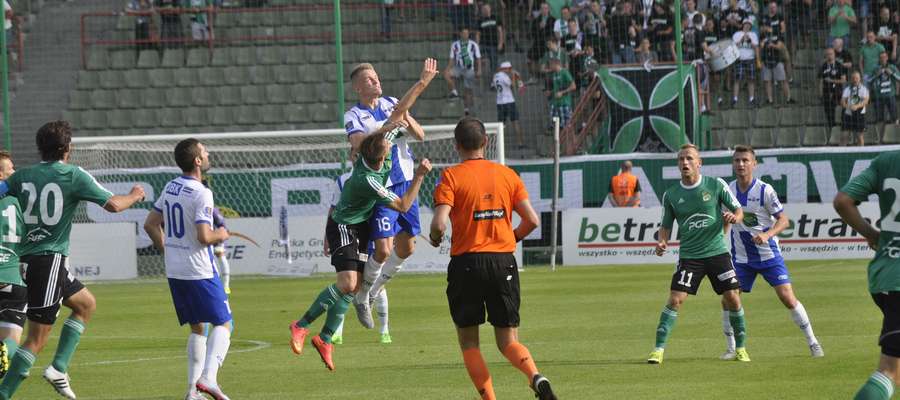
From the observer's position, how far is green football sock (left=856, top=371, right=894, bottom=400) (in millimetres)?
6676

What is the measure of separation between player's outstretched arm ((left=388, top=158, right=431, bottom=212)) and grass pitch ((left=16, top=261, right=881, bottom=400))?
1.51 metres

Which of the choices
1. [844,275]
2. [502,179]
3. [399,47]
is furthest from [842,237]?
[502,179]

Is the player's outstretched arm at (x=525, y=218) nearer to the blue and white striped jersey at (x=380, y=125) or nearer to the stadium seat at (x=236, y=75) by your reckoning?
the blue and white striped jersey at (x=380, y=125)

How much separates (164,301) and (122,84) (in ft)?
43.2

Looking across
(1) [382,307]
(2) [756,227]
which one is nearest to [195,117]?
(1) [382,307]

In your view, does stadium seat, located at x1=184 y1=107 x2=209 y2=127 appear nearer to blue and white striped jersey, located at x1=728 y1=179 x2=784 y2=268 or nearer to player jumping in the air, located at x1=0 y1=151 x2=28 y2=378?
blue and white striped jersey, located at x1=728 y1=179 x2=784 y2=268

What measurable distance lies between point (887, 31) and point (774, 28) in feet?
7.82

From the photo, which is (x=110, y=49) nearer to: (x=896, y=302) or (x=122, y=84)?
(x=122, y=84)

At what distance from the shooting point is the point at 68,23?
34000 mm

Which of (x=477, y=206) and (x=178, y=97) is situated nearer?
(x=477, y=206)

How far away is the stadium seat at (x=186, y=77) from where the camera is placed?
3183cm

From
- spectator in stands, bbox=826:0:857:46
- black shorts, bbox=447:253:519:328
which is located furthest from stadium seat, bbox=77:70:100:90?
black shorts, bbox=447:253:519:328

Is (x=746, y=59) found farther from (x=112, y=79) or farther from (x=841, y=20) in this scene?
(x=112, y=79)

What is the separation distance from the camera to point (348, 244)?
1191cm
